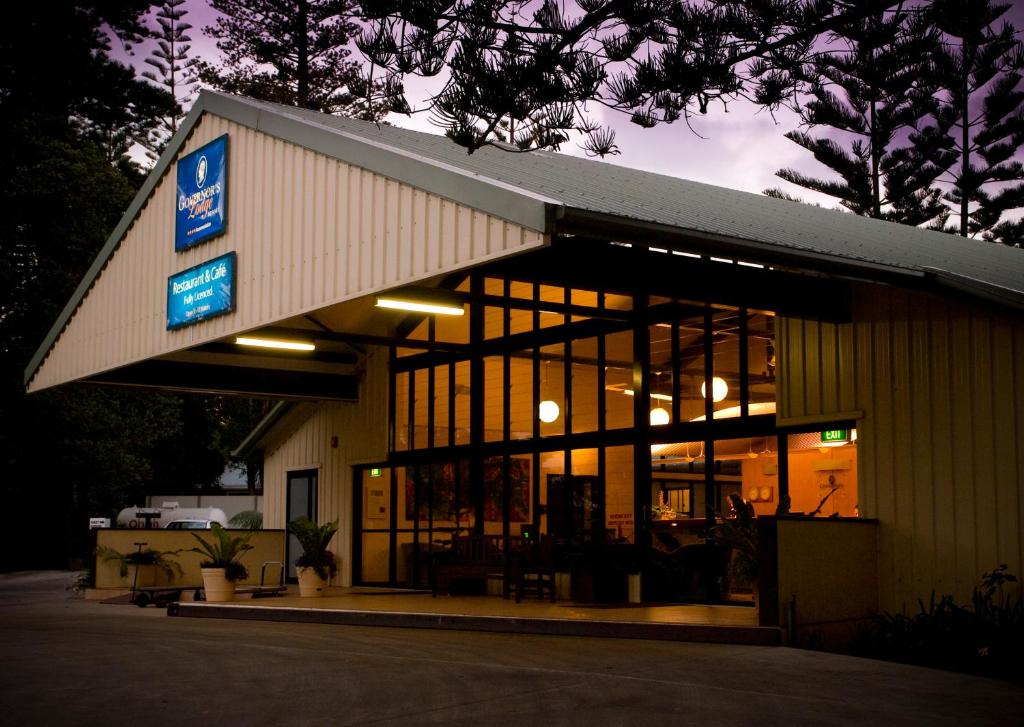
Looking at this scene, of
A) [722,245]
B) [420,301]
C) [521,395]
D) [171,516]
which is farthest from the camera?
[171,516]

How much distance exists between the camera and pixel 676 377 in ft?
44.8

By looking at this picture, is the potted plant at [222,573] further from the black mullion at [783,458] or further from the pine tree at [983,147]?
the pine tree at [983,147]

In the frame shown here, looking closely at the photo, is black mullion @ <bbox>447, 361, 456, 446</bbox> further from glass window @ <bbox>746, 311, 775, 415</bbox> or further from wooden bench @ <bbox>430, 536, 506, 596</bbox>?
glass window @ <bbox>746, 311, 775, 415</bbox>

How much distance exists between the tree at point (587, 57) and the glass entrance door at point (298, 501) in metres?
13.1

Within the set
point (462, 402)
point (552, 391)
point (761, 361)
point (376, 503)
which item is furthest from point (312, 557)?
point (761, 361)

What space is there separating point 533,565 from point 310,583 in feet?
12.7

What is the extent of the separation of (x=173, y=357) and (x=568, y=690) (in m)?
11.1

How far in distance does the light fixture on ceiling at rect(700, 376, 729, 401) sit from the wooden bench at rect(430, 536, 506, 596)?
372 cm

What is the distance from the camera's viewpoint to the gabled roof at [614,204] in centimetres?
957

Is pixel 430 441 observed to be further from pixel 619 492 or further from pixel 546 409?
pixel 619 492

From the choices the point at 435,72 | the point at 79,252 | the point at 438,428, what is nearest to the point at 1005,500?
the point at 435,72

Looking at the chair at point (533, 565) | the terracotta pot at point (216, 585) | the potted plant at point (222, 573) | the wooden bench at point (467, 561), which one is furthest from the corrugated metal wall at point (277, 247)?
the wooden bench at point (467, 561)

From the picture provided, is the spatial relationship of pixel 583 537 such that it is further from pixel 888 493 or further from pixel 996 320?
pixel 996 320

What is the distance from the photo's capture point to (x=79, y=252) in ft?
93.6
